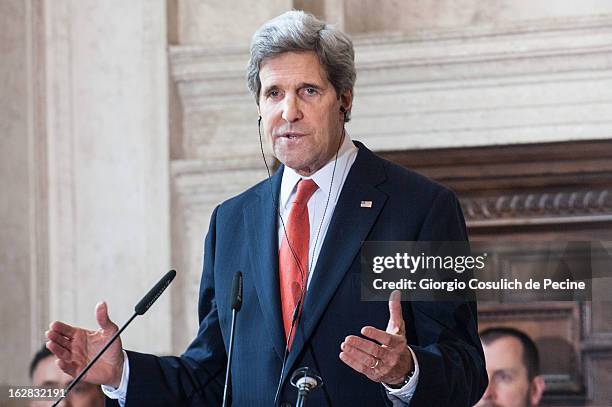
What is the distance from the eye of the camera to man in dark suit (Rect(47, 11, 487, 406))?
3025 mm

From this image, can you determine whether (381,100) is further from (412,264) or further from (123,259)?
(412,264)

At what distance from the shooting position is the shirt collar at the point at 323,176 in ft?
10.8

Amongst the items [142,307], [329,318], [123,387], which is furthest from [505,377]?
[142,307]

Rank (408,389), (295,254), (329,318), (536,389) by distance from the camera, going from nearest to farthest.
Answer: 1. (408,389)
2. (329,318)
3. (295,254)
4. (536,389)

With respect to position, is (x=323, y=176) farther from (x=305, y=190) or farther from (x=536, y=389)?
(x=536, y=389)

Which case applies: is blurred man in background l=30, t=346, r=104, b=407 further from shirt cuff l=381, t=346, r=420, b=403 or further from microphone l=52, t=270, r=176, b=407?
shirt cuff l=381, t=346, r=420, b=403

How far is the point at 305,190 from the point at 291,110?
22 centimetres

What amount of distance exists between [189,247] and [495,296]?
128 cm

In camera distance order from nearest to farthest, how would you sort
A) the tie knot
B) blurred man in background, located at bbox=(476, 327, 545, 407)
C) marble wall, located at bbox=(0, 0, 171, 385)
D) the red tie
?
the red tie, the tie knot, blurred man in background, located at bbox=(476, 327, 545, 407), marble wall, located at bbox=(0, 0, 171, 385)

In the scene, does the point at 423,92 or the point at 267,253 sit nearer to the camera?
the point at 267,253

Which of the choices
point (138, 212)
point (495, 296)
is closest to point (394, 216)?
point (495, 296)

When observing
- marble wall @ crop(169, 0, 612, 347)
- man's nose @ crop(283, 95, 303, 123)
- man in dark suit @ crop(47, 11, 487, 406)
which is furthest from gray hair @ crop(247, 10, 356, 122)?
marble wall @ crop(169, 0, 612, 347)

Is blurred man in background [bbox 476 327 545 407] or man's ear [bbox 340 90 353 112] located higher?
man's ear [bbox 340 90 353 112]

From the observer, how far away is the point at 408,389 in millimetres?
2834
